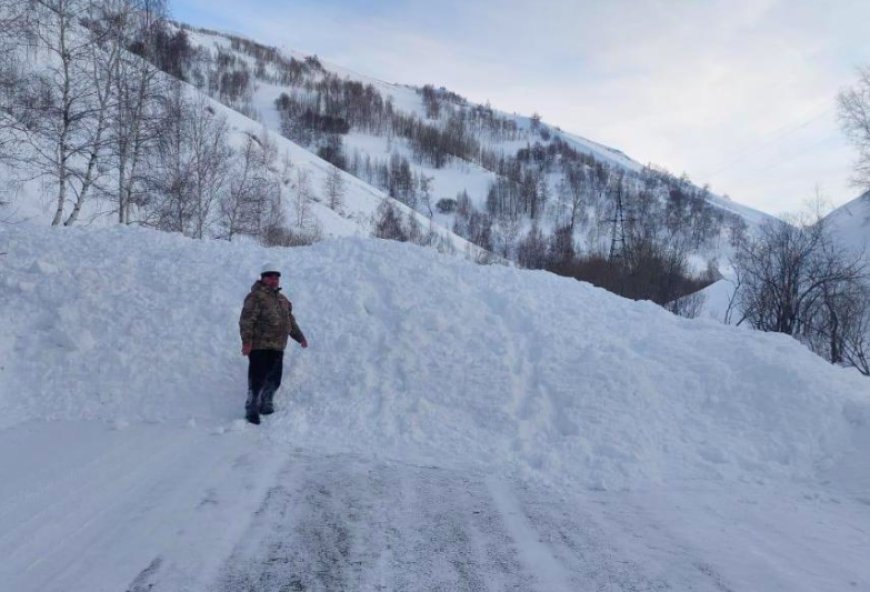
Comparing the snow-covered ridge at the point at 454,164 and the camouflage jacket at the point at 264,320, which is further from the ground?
the snow-covered ridge at the point at 454,164

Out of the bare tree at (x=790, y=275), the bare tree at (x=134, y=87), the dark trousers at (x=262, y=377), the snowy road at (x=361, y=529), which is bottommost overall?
the snowy road at (x=361, y=529)

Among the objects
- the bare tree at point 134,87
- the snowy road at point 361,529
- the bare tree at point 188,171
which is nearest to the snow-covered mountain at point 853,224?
the snowy road at point 361,529

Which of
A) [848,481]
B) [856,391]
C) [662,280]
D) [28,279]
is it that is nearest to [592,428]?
[848,481]

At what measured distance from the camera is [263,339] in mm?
6426

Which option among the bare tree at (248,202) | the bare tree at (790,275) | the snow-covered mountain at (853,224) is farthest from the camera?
the snow-covered mountain at (853,224)

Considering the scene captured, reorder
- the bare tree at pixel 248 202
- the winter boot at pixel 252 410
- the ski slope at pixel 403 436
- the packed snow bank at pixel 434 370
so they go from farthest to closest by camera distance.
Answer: the bare tree at pixel 248 202
the winter boot at pixel 252 410
the packed snow bank at pixel 434 370
the ski slope at pixel 403 436

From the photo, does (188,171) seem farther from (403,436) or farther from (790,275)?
(790,275)

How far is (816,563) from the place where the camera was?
3871 millimetres

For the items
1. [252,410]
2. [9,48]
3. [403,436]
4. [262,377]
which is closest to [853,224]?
[403,436]

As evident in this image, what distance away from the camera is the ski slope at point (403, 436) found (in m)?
3.71

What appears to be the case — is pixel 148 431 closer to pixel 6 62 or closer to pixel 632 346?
pixel 632 346

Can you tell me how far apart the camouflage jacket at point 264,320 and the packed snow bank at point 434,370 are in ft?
2.72

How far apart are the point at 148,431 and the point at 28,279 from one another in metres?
4.41

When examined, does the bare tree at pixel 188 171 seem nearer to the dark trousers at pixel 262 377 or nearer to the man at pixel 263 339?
the man at pixel 263 339
